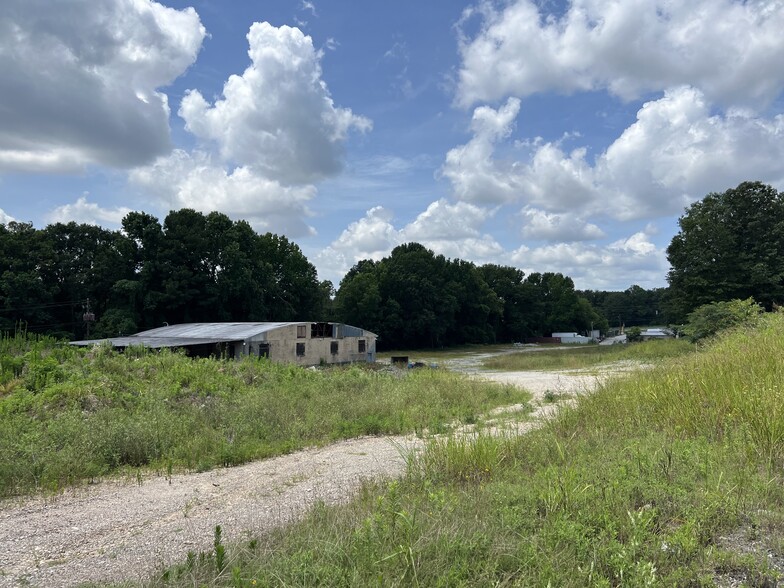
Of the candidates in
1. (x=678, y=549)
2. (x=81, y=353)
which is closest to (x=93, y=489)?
(x=678, y=549)

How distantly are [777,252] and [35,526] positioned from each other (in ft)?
174

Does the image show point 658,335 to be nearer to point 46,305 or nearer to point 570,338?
point 570,338

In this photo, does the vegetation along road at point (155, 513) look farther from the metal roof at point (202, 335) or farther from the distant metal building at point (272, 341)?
the metal roof at point (202, 335)

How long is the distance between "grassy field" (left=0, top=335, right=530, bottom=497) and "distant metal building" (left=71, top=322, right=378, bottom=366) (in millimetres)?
12061

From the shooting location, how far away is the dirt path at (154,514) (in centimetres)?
442

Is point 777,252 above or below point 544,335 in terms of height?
above

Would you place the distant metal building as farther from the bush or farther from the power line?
the bush

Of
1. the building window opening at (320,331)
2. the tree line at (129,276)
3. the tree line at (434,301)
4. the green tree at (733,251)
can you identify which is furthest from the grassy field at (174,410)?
the tree line at (434,301)

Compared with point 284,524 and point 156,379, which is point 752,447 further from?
point 156,379

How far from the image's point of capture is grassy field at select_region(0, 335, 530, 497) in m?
8.43

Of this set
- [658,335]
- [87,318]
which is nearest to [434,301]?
[87,318]

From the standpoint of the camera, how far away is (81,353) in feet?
54.5

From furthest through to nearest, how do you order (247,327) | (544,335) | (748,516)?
(544,335), (247,327), (748,516)

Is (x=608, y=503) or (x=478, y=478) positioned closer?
(x=608, y=503)
